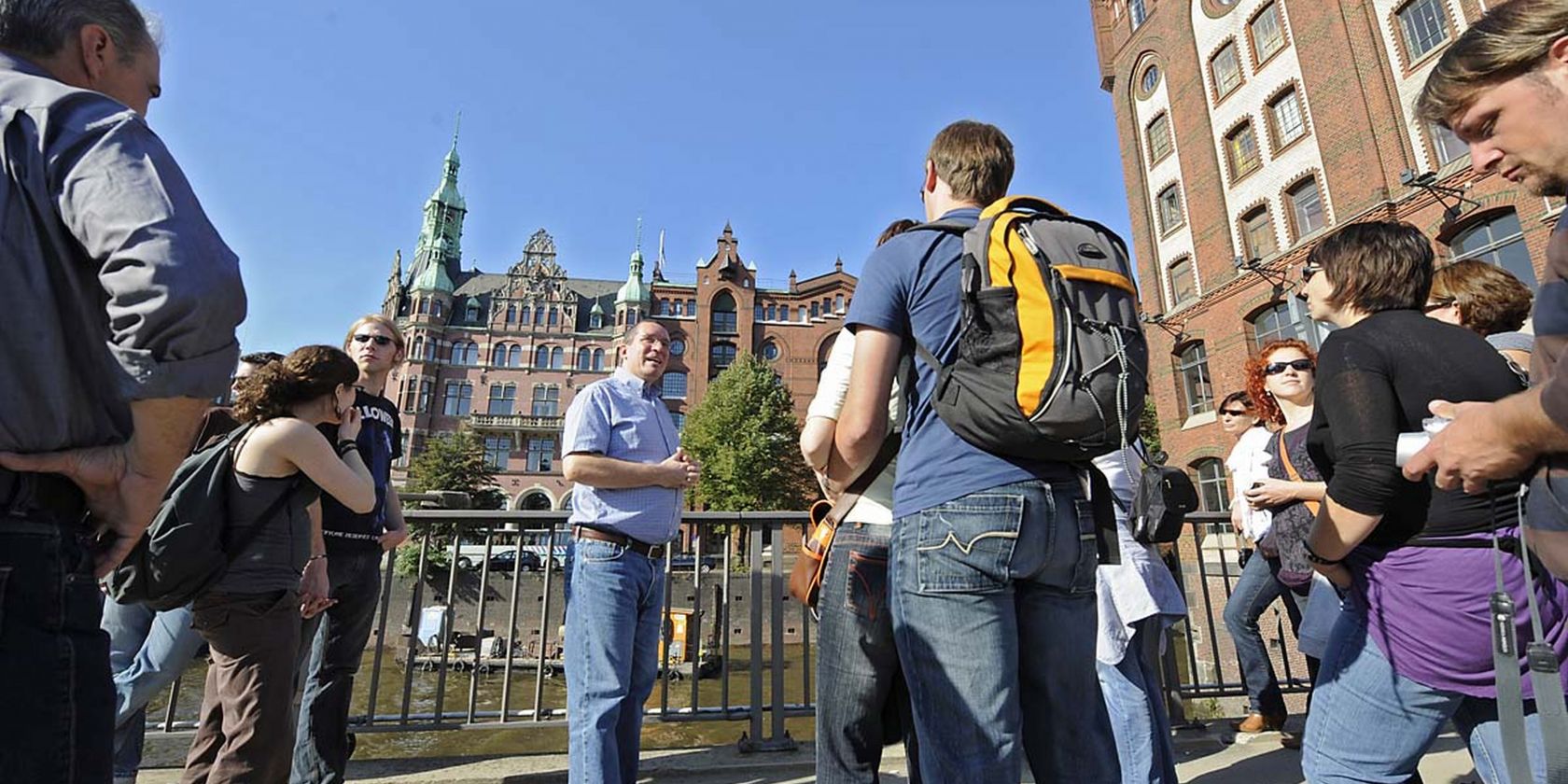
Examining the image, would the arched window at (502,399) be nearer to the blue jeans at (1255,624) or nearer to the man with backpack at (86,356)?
the blue jeans at (1255,624)

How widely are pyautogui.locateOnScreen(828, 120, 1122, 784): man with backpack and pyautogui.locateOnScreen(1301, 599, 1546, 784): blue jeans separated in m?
0.68

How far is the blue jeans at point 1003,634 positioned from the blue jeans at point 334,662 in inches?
106

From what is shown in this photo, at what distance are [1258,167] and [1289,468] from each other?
20.7 metres

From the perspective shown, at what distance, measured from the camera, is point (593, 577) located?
9.86ft

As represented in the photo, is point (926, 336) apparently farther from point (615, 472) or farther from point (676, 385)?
point (676, 385)

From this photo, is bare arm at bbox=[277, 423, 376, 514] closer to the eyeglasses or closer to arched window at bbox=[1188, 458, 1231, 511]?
the eyeglasses

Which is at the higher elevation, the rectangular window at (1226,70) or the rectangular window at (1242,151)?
the rectangular window at (1226,70)

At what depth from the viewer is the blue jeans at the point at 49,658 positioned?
1.11 m

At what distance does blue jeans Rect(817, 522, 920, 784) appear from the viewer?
6.51 ft

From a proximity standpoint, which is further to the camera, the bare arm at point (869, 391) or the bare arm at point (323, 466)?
the bare arm at point (323, 466)

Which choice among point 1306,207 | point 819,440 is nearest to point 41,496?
point 819,440

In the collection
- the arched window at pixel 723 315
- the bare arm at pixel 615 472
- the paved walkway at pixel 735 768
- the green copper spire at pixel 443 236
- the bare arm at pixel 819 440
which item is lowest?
the paved walkway at pixel 735 768

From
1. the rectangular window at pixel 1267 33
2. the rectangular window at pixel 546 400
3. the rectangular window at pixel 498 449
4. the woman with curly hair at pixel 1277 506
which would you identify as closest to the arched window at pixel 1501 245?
the rectangular window at pixel 1267 33

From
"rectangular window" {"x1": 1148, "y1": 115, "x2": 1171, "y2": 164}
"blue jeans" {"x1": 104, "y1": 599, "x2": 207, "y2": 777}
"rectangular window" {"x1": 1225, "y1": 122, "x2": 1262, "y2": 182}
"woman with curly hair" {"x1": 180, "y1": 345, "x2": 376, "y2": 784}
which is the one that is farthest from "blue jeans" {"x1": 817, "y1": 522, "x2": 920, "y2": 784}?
"rectangular window" {"x1": 1148, "y1": 115, "x2": 1171, "y2": 164}
